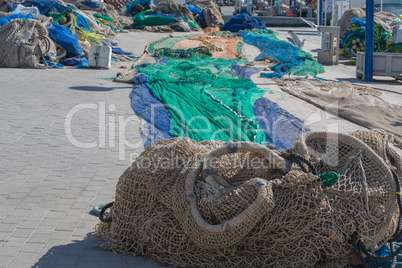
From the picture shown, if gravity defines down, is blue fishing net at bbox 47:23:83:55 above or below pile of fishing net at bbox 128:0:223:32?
below

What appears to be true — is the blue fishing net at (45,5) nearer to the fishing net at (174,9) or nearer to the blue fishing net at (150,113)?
the blue fishing net at (150,113)

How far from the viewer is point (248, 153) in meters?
3.58

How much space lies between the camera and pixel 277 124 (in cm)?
691

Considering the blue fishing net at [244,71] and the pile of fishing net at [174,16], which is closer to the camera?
the blue fishing net at [244,71]

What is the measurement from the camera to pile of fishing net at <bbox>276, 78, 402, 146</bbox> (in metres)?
7.25

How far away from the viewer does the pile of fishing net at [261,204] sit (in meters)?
3.10

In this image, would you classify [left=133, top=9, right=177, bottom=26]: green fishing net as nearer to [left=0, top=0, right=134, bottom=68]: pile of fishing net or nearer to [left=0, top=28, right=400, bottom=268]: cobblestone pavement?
[left=0, top=0, right=134, bottom=68]: pile of fishing net

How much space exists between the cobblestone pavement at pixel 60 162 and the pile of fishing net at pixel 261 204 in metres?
0.30

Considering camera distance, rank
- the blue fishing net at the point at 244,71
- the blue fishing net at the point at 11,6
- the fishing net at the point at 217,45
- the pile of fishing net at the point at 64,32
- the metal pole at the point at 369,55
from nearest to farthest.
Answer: the blue fishing net at the point at 244,71 < the metal pole at the point at 369,55 < the pile of fishing net at the point at 64,32 < the fishing net at the point at 217,45 < the blue fishing net at the point at 11,6

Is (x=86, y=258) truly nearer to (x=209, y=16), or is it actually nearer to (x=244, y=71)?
(x=244, y=71)

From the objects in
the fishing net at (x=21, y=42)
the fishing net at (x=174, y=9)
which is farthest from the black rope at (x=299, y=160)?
the fishing net at (x=174, y=9)

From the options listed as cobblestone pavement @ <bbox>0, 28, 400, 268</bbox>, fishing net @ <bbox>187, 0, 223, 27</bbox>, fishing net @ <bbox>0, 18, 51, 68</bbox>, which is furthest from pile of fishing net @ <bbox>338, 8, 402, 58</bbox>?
fishing net @ <bbox>187, 0, 223, 27</bbox>

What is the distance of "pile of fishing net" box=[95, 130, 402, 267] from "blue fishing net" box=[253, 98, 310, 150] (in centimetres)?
251

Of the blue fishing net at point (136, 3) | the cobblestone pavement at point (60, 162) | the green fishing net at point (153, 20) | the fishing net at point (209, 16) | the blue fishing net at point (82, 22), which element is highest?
the blue fishing net at point (136, 3)
